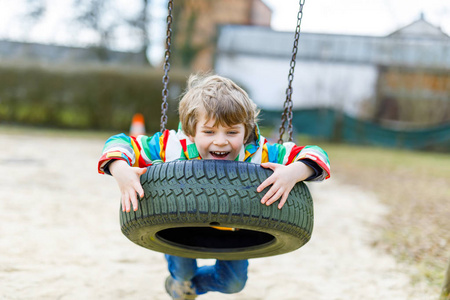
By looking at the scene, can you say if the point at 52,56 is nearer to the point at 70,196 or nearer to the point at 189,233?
the point at 70,196

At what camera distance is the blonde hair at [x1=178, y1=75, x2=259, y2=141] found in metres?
1.95

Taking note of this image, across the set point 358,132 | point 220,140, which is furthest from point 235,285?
point 358,132

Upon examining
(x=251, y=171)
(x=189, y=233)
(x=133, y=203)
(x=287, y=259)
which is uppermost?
(x=251, y=171)

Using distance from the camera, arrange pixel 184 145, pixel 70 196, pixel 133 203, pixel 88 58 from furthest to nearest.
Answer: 1. pixel 88 58
2. pixel 70 196
3. pixel 184 145
4. pixel 133 203

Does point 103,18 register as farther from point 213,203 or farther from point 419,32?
point 213,203

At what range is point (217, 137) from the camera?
6.51ft

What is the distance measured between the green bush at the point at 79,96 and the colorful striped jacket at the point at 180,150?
13.6 meters

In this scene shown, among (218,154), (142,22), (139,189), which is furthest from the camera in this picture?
(142,22)

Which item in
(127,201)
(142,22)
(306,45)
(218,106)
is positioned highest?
(142,22)

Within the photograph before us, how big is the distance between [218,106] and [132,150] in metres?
0.47

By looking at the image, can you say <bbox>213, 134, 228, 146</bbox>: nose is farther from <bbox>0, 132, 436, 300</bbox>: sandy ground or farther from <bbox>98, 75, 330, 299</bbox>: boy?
<bbox>0, 132, 436, 300</bbox>: sandy ground

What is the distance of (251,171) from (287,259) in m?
2.32

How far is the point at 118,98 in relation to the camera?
16.3 metres

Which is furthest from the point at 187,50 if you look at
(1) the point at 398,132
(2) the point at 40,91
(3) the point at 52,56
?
(1) the point at 398,132
